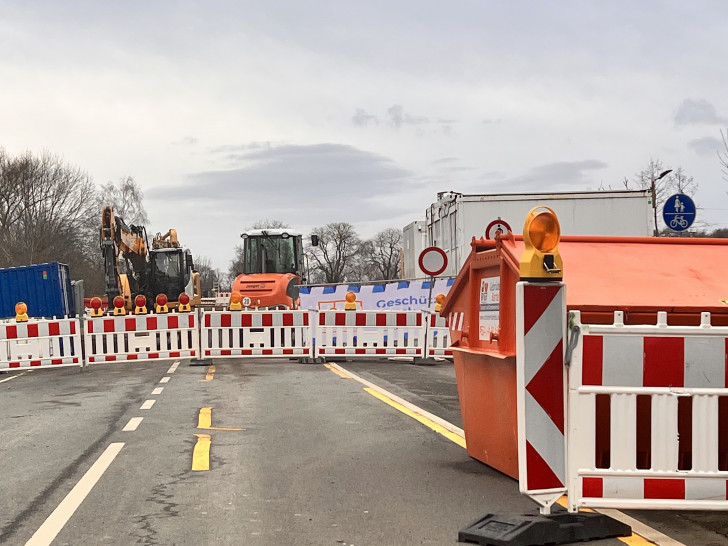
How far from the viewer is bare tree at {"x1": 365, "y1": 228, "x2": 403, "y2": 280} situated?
129250 mm

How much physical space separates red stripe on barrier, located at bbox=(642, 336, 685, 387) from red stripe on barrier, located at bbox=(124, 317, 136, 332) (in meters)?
16.2

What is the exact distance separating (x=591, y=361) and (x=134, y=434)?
5.90 meters

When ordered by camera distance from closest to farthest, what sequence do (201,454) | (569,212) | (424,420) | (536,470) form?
(536,470)
(201,454)
(424,420)
(569,212)

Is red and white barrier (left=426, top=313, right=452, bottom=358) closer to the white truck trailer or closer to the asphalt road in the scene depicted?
the white truck trailer

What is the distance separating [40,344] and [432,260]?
833 centimetres

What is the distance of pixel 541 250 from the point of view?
4543mm

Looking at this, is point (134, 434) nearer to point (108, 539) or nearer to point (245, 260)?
point (108, 539)

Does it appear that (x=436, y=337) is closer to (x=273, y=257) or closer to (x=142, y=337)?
(x=142, y=337)

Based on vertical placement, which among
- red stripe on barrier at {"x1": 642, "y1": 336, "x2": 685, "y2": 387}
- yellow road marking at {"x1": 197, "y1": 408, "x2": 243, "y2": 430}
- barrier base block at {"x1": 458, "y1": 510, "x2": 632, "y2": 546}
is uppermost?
red stripe on barrier at {"x1": 642, "y1": 336, "x2": 685, "y2": 387}

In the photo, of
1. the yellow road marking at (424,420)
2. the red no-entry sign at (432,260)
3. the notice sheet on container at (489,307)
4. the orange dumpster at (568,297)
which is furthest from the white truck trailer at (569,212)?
the notice sheet on container at (489,307)

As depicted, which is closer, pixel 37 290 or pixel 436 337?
pixel 436 337

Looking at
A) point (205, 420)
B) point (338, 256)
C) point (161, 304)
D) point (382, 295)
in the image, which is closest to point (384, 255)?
point (338, 256)

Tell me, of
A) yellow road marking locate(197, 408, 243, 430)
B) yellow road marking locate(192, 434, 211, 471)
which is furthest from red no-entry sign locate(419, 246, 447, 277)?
yellow road marking locate(192, 434, 211, 471)

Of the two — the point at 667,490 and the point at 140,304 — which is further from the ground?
the point at 140,304
